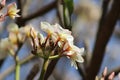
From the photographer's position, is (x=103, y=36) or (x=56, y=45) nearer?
(x=56, y=45)

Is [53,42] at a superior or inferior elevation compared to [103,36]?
superior

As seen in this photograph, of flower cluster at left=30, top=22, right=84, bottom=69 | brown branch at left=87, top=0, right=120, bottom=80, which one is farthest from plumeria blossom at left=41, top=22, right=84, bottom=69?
brown branch at left=87, top=0, right=120, bottom=80

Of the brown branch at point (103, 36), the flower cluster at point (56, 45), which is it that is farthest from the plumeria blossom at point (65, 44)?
the brown branch at point (103, 36)

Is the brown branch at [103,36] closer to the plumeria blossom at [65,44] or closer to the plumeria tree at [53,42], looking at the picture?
the plumeria tree at [53,42]

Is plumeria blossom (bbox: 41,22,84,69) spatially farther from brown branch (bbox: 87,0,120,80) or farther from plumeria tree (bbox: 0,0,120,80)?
brown branch (bbox: 87,0,120,80)

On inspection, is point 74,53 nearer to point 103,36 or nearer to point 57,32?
point 57,32

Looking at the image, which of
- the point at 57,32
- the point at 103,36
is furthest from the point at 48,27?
the point at 103,36

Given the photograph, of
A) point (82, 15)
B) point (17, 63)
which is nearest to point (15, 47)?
point (17, 63)
